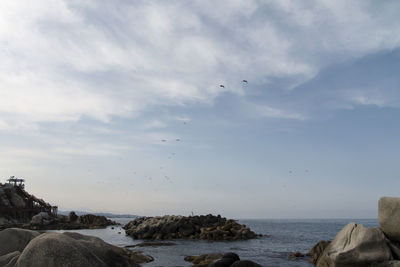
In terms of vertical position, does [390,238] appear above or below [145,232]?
above

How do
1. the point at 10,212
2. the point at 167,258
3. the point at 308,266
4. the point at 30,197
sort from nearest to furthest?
the point at 308,266
the point at 167,258
the point at 10,212
the point at 30,197

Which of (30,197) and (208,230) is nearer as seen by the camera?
(208,230)

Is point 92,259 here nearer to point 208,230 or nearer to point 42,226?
point 208,230

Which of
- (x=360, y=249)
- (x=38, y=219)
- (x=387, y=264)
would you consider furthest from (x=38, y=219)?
(x=387, y=264)

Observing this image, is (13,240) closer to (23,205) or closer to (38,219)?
(38,219)

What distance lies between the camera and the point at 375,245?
14945mm

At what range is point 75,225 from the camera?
244 ft

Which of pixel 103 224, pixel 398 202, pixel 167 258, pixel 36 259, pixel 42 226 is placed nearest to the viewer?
pixel 36 259

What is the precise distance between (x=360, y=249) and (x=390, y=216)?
7.59ft

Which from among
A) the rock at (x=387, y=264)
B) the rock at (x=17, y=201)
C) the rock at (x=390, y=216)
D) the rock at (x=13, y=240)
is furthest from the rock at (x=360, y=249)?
the rock at (x=17, y=201)

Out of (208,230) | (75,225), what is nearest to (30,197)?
(75,225)

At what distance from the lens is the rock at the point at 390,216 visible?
49.5 ft

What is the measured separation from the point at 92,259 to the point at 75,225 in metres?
72.0

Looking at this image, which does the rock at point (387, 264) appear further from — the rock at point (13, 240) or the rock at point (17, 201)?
the rock at point (17, 201)
